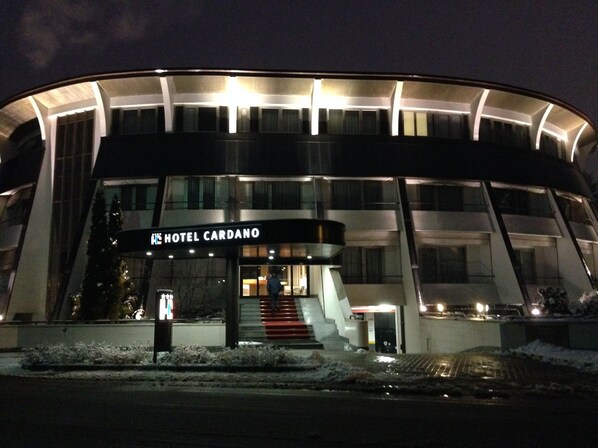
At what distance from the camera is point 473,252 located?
32.6 meters

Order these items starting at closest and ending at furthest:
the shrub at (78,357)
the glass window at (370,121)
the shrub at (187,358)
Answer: the shrub at (187,358) → the shrub at (78,357) → the glass window at (370,121)

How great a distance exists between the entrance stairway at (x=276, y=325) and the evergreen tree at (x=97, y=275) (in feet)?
19.3

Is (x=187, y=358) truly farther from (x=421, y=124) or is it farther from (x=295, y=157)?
(x=421, y=124)

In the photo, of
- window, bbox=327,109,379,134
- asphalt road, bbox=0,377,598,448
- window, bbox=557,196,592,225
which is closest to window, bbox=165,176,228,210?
window, bbox=327,109,379,134

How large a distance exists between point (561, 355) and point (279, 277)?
1662 cm

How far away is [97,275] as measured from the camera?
935 inches

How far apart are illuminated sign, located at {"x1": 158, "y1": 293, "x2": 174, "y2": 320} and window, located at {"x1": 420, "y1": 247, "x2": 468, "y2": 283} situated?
18.0 meters

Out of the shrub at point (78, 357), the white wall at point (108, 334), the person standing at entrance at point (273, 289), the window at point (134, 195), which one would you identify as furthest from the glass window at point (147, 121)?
the shrub at point (78, 357)

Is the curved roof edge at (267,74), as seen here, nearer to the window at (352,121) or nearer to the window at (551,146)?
the window at (352,121)

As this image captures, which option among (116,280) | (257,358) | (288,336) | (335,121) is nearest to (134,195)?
(116,280)

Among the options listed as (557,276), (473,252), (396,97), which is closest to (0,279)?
(396,97)

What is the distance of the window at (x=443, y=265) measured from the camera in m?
32.0

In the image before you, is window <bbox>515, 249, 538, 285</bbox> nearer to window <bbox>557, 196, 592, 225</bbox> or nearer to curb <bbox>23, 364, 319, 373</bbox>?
window <bbox>557, 196, 592, 225</bbox>

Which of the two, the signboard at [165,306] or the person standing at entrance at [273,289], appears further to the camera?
the person standing at entrance at [273,289]
